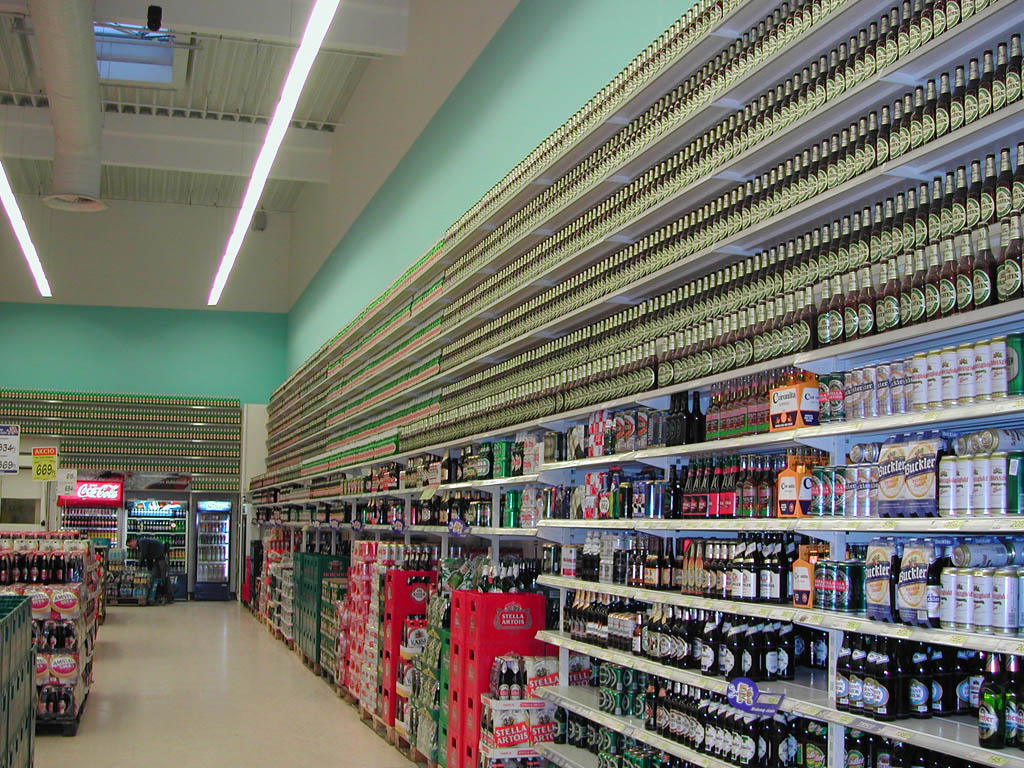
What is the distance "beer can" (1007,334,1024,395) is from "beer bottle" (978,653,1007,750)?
0.82 meters

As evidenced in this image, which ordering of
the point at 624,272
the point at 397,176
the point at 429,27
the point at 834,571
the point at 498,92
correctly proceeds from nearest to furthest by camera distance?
the point at 834,571 < the point at 624,272 < the point at 498,92 < the point at 429,27 < the point at 397,176

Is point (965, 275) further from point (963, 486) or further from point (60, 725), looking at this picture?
point (60, 725)

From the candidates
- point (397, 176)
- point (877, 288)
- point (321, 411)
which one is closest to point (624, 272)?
point (877, 288)

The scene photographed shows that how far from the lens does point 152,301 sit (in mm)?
21281

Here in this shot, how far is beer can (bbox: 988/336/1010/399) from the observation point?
9.58 ft

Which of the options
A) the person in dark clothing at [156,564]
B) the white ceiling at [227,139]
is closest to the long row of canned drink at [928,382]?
the white ceiling at [227,139]

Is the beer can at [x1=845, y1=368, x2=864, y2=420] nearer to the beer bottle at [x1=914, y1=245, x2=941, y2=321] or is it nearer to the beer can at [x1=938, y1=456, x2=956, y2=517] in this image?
the beer bottle at [x1=914, y1=245, x2=941, y2=321]

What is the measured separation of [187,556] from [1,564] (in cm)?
1289

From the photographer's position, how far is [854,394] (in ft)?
11.6

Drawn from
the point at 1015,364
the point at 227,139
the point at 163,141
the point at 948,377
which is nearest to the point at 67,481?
the point at 163,141

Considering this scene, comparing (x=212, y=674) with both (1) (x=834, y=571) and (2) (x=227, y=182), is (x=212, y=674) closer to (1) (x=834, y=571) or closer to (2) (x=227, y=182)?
(1) (x=834, y=571)

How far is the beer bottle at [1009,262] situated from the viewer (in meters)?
2.92

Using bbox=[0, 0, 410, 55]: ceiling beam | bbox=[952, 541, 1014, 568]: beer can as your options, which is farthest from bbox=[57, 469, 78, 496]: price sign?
bbox=[952, 541, 1014, 568]: beer can

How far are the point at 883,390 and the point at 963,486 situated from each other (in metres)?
0.49
